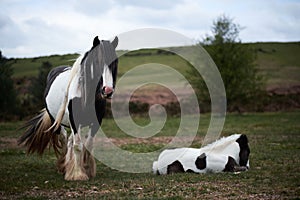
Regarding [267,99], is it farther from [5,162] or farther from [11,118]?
[5,162]

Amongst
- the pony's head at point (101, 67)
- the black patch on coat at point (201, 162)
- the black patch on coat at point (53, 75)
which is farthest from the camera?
the black patch on coat at point (53, 75)

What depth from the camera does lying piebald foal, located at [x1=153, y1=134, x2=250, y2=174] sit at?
9.95 metres

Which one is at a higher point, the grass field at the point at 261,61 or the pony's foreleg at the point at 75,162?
the grass field at the point at 261,61

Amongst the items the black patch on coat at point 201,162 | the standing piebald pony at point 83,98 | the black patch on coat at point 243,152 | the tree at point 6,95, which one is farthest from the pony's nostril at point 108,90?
the tree at point 6,95

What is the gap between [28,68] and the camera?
73.8 metres

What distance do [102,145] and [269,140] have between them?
23.5ft

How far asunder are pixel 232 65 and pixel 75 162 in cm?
2971

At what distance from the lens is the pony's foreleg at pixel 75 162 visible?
9.71m

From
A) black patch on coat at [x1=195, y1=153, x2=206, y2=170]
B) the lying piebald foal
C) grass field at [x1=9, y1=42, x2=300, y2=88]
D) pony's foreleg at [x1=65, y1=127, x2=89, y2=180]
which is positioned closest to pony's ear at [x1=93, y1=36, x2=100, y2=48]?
pony's foreleg at [x1=65, y1=127, x2=89, y2=180]

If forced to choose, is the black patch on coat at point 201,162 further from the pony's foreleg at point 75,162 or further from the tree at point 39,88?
the tree at point 39,88

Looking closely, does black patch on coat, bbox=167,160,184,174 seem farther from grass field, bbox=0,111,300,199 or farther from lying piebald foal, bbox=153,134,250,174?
grass field, bbox=0,111,300,199

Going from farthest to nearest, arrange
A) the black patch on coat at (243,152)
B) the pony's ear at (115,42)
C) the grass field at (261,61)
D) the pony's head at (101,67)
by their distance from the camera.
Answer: the grass field at (261,61)
the black patch on coat at (243,152)
the pony's ear at (115,42)
the pony's head at (101,67)

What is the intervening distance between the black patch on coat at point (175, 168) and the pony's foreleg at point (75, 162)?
6.43 ft

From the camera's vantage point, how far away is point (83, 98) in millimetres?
9516
